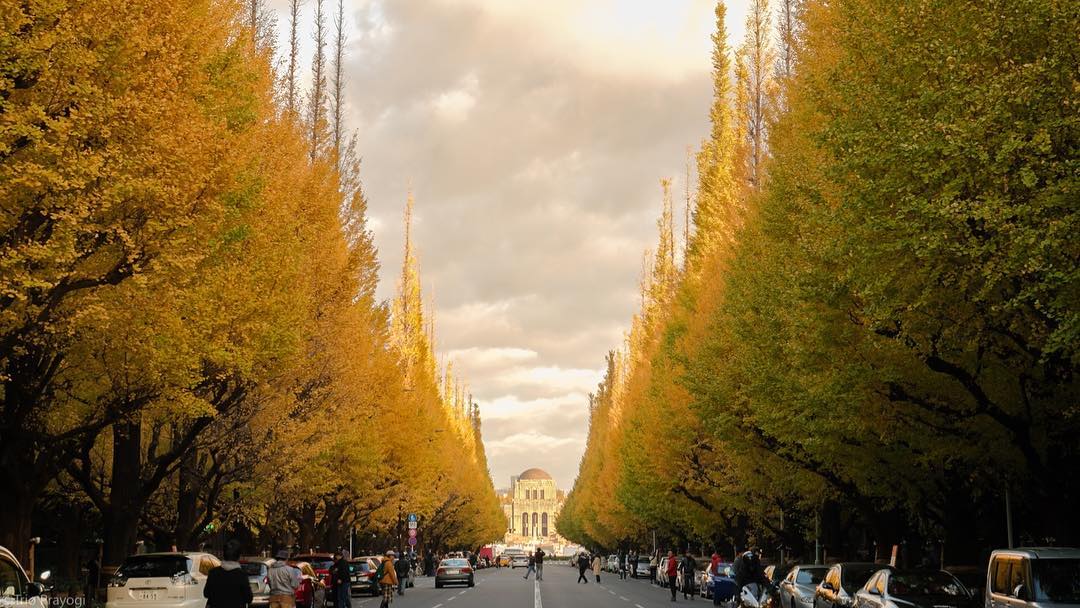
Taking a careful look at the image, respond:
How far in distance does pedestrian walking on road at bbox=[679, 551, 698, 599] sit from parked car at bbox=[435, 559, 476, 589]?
11033mm

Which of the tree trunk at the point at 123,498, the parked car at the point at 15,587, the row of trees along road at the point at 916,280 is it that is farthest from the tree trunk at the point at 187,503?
the parked car at the point at 15,587

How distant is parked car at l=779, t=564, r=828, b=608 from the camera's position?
23844 mm

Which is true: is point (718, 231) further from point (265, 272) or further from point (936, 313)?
point (936, 313)

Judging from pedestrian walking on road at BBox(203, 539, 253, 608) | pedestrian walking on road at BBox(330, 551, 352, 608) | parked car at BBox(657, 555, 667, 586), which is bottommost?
parked car at BBox(657, 555, 667, 586)

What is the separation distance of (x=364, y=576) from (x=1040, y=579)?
33964mm

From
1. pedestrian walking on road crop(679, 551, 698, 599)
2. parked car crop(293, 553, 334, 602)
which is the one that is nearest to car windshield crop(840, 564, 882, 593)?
parked car crop(293, 553, 334, 602)

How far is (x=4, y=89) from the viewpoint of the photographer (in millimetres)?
14250

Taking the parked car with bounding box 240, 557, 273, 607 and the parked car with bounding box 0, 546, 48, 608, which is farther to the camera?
the parked car with bounding box 240, 557, 273, 607

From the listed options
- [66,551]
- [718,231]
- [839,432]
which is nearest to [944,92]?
[839,432]

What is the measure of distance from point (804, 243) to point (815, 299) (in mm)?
936

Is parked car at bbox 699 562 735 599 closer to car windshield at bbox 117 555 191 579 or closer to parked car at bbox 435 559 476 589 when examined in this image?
parked car at bbox 435 559 476 589

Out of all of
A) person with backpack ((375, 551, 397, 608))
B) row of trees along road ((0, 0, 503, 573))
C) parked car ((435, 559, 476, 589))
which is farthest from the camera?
parked car ((435, 559, 476, 589))

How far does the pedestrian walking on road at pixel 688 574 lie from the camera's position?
44.3 m

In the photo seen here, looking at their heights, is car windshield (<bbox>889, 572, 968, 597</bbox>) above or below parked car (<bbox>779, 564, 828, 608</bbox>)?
above
